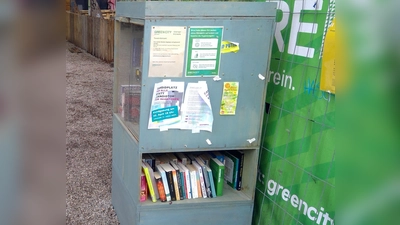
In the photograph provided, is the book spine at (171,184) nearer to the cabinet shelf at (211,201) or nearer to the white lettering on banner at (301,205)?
the cabinet shelf at (211,201)

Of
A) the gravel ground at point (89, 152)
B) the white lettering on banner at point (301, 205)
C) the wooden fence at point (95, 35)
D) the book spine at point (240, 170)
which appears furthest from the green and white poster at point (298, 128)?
the wooden fence at point (95, 35)

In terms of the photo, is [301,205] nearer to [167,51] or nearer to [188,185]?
[188,185]

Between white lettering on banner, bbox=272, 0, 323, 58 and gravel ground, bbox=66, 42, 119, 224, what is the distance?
52.0 inches

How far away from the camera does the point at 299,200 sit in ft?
7.95

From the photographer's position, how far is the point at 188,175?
104 inches

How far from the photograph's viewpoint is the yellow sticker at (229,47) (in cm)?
233

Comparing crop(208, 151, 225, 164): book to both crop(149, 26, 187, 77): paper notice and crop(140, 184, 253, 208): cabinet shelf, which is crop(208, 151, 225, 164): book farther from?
crop(149, 26, 187, 77): paper notice

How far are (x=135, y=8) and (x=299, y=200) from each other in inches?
62.1

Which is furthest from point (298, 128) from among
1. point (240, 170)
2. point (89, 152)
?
point (89, 152)

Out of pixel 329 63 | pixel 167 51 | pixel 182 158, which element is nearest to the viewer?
pixel 329 63

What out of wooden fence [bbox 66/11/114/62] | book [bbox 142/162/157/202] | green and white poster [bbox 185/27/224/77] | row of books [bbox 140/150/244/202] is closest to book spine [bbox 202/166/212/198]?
row of books [bbox 140/150/244/202]

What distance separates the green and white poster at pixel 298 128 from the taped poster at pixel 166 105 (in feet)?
1.97

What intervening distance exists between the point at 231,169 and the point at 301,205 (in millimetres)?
596
